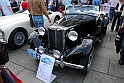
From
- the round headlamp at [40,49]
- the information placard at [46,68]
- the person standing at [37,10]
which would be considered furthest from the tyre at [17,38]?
the information placard at [46,68]

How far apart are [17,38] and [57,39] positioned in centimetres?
190

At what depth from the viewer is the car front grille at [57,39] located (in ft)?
8.68

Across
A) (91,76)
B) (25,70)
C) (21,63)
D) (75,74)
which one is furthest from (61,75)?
(21,63)

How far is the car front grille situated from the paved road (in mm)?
649

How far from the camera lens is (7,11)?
5.05 meters

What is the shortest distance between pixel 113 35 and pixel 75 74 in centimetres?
358

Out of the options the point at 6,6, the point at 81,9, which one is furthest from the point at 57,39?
the point at 6,6

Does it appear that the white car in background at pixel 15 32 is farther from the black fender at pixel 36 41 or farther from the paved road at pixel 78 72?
the black fender at pixel 36 41

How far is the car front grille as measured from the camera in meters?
2.65

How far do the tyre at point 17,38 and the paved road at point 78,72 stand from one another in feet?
0.94

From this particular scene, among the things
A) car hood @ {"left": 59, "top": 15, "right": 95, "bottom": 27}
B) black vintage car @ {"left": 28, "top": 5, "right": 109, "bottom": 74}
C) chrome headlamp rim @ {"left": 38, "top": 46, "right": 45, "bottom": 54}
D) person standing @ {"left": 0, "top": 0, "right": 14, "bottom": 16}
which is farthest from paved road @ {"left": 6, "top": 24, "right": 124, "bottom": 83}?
person standing @ {"left": 0, "top": 0, "right": 14, "bottom": 16}

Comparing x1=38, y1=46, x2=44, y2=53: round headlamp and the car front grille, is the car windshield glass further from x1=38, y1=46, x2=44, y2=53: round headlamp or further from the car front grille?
x1=38, y1=46, x2=44, y2=53: round headlamp

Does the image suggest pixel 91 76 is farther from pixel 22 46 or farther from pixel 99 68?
pixel 22 46

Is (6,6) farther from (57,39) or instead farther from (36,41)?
(57,39)
